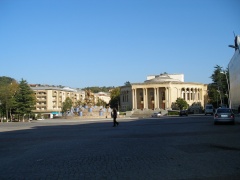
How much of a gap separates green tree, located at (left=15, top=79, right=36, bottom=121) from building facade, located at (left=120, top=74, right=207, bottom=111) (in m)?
60.4

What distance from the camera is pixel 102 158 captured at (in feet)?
34.7

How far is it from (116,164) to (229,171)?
3054 mm

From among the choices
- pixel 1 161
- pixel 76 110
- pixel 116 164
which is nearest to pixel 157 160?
pixel 116 164

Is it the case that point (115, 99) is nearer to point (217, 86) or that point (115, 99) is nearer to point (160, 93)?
point (160, 93)

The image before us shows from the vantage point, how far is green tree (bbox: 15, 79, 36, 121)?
8306 cm

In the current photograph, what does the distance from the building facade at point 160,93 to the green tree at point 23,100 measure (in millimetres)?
60411

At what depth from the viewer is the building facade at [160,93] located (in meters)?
135

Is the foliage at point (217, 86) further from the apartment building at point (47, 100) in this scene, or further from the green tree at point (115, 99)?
the apartment building at point (47, 100)

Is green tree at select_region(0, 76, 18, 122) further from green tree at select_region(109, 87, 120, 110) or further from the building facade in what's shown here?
green tree at select_region(109, 87, 120, 110)

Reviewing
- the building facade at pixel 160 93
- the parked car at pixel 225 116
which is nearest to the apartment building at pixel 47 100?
the building facade at pixel 160 93

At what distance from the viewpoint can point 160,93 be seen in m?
139

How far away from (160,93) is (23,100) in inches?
2711

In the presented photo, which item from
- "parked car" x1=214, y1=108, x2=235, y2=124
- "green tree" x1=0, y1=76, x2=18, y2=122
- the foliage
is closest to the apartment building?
"green tree" x1=0, y1=76, x2=18, y2=122

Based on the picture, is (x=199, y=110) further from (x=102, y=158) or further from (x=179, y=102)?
(x=102, y=158)
